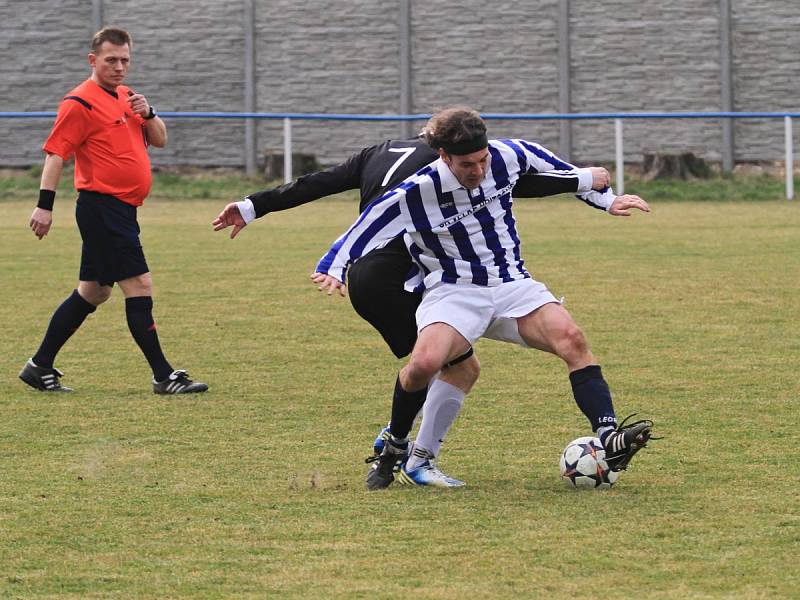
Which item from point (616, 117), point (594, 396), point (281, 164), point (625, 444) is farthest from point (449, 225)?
point (281, 164)

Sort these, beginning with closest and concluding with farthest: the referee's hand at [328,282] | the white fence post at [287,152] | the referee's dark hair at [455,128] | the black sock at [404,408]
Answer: the referee's dark hair at [455,128] < the referee's hand at [328,282] < the black sock at [404,408] < the white fence post at [287,152]

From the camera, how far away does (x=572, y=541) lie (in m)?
4.77

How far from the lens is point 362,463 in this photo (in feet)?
20.2

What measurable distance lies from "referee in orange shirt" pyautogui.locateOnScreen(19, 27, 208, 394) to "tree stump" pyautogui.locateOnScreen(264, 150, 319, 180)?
626 inches

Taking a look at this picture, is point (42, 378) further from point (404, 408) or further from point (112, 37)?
point (404, 408)

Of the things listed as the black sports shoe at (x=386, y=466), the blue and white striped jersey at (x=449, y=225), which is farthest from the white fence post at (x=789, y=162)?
the black sports shoe at (x=386, y=466)

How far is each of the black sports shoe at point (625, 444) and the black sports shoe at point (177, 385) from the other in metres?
3.07

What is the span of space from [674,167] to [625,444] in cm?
1815

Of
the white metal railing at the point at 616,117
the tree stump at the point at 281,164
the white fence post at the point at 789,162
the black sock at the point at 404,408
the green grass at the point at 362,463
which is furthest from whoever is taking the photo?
the tree stump at the point at 281,164

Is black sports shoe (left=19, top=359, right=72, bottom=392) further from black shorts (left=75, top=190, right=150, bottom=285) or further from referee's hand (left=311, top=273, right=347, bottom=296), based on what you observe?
referee's hand (left=311, top=273, right=347, bottom=296)

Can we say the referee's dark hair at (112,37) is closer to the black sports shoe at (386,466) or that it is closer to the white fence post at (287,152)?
the black sports shoe at (386,466)

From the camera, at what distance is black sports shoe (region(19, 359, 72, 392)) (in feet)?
26.6

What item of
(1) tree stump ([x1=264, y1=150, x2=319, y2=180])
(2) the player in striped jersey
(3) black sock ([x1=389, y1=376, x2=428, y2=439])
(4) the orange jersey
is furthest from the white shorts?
(1) tree stump ([x1=264, y1=150, x2=319, y2=180])

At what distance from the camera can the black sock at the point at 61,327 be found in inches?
321
